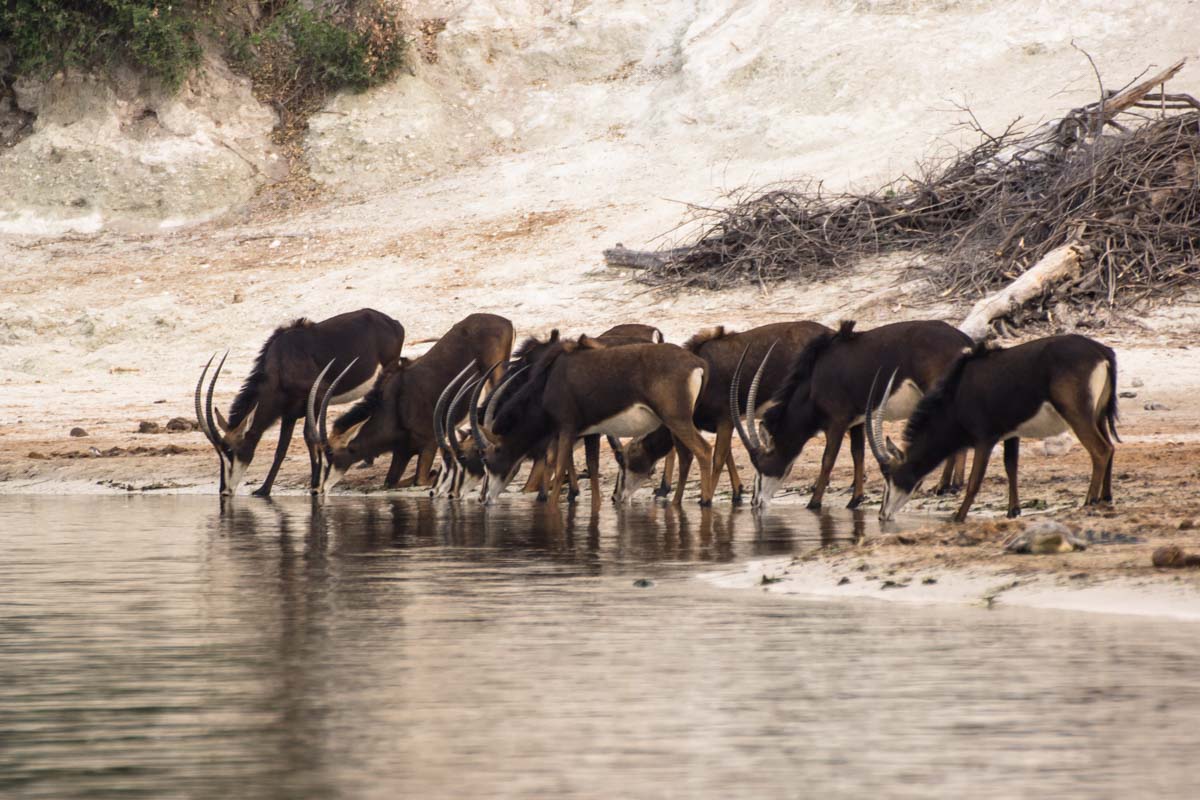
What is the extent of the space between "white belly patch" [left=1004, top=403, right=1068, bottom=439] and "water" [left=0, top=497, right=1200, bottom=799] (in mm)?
2838

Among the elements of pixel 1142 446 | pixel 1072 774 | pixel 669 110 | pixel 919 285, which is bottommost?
pixel 1072 774

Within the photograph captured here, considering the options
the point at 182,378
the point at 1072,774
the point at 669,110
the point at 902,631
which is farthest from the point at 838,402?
the point at 669,110

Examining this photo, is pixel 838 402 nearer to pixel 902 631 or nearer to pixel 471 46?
pixel 902 631

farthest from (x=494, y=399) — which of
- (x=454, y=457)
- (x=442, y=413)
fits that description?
(x=442, y=413)

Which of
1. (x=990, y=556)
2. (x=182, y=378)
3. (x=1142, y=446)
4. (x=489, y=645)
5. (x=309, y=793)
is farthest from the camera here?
(x=182, y=378)

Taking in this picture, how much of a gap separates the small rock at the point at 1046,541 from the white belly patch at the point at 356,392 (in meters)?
9.55

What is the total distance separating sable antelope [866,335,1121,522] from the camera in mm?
10953

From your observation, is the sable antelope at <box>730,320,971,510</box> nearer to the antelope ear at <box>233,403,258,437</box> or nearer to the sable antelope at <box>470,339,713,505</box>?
the sable antelope at <box>470,339,713,505</box>

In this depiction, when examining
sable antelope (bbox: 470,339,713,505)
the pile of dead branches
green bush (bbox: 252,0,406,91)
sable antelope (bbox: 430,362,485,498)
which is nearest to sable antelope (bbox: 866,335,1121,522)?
sable antelope (bbox: 470,339,713,505)

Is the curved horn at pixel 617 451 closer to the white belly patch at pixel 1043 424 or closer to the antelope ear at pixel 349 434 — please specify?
the antelope ear at pixel 349 434

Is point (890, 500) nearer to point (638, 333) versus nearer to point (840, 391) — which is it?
point (840, 391)

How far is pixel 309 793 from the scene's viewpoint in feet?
14.0

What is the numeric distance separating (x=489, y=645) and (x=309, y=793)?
2.34 metres

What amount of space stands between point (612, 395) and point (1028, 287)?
7599 millimetres
